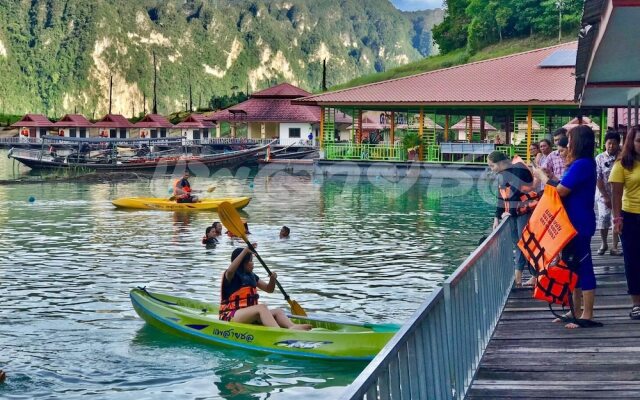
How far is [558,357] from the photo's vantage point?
23.6ft

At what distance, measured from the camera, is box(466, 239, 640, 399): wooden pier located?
20.6 feet

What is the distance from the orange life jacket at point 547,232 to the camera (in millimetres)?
7812

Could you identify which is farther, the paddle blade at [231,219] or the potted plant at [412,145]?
the potted plant at [412,145]

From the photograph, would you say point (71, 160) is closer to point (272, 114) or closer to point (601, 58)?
point (272, 114)

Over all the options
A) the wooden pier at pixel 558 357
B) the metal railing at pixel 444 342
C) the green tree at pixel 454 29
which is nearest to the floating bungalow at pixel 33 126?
the green tree at pixel 454 29

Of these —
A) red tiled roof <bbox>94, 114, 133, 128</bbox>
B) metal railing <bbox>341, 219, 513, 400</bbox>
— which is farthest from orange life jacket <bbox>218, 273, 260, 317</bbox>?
red tiled roof <bbox>94, 114, 133, 128</bbox>

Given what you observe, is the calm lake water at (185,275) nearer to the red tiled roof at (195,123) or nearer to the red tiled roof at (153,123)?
the red tiled roof at (195,123)

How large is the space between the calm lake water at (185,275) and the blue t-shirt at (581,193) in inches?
129

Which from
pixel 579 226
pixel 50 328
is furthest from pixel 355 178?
pixel 579 226

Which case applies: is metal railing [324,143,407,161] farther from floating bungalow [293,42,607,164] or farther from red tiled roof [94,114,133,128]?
red tiled roof [94,114,133,128]

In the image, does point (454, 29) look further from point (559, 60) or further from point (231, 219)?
point (231, 219)

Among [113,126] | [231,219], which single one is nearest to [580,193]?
[231,219]

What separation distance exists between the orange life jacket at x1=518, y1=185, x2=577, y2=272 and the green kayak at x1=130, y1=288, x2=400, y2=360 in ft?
8.37

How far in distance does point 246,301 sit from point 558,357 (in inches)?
185
